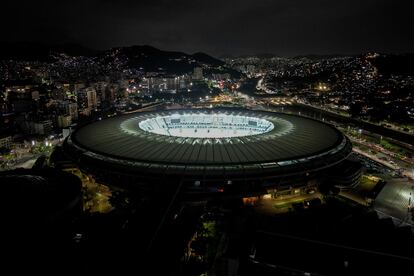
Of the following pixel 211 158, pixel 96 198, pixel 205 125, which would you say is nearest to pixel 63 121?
pixel 205 125

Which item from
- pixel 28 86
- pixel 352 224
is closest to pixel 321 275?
pixel 352 224

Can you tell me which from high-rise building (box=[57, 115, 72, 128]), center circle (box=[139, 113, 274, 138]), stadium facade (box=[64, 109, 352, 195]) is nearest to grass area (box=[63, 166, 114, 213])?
stadium facade (box=[64, 109, 352, 195])

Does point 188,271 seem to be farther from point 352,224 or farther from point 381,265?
point 352,224

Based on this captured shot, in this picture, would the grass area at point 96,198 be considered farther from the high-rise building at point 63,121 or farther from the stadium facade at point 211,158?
the high-rise building at point 63,121

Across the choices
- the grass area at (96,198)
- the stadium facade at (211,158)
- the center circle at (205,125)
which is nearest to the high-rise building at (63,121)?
the center circle at (205,125)

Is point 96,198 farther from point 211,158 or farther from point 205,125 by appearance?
point 205,125

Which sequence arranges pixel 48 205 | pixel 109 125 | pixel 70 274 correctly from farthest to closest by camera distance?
pixel 109 125 < pixel 48 205 < pixel 70 274
